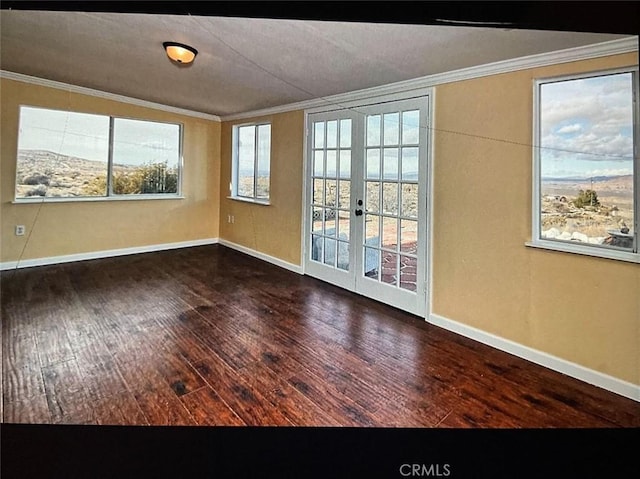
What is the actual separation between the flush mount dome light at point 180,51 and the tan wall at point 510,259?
1647mm

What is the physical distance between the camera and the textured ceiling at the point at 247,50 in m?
1.36

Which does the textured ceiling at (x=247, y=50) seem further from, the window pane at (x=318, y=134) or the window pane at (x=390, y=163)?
the window pane at (x=390, y=163)

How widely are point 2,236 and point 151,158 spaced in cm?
309

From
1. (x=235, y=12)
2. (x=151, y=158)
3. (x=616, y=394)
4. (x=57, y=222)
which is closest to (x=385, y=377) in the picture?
(x=616, y=394)

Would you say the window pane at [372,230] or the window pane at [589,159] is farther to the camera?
the window pane at [372,230]

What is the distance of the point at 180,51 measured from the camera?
201 centimetres

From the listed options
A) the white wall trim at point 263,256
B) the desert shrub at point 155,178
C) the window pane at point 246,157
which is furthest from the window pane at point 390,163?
the desert shrub at point 155,178

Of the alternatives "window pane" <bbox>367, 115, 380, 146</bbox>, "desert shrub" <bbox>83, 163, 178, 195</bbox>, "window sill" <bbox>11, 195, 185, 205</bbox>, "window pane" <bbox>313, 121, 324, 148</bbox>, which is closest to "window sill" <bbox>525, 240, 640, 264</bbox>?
"window pane" <bbox>367, 115, 380, 146</bbox>

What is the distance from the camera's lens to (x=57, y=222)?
7.82 feet

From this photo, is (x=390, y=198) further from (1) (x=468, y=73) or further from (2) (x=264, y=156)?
(2) (x=264, y=156)

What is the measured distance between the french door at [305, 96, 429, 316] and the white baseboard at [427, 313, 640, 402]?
0.28 meters

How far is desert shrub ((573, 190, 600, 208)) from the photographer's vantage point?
1.44 metres

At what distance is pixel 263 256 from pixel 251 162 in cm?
113

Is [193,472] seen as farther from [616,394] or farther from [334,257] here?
[334,257]
